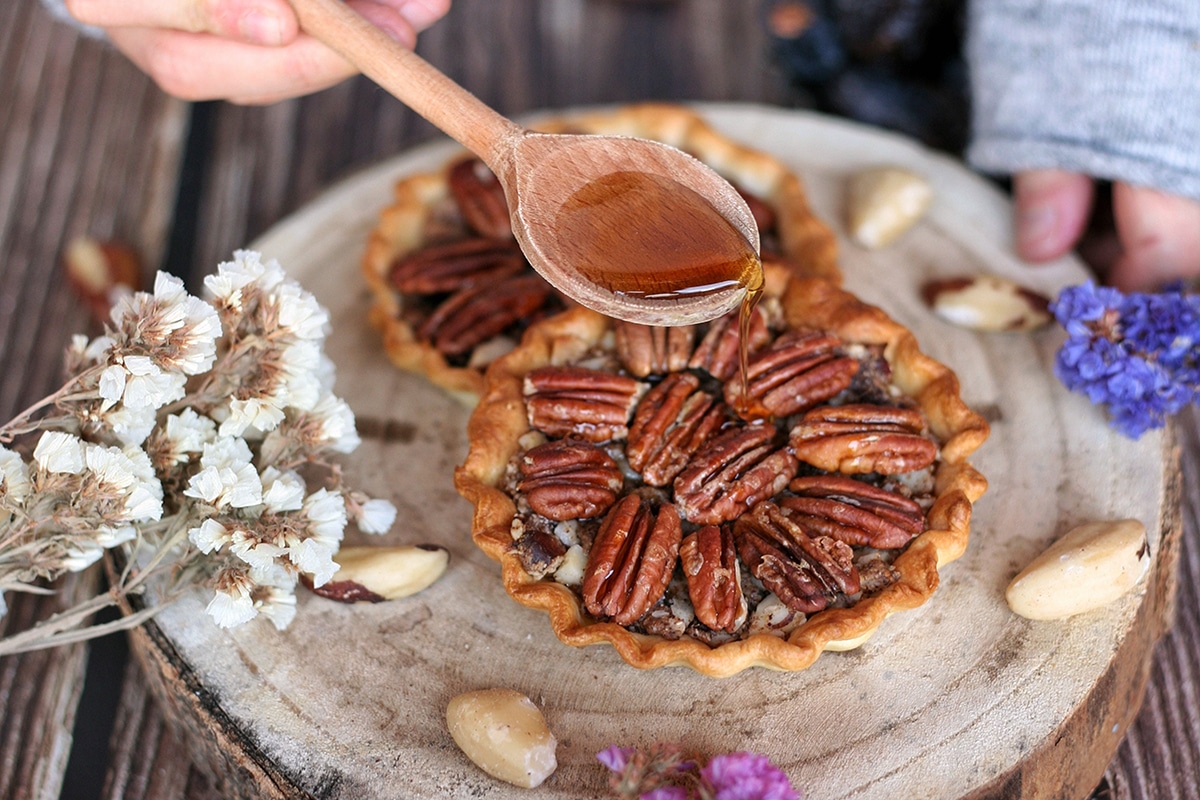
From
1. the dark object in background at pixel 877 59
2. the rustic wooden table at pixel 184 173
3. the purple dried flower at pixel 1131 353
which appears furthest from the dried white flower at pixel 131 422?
the dark object in background at pixel 877 59

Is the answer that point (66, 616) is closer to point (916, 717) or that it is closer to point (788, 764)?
point (788, 764)

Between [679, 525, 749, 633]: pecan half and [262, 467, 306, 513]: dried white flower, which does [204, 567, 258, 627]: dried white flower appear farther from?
[679, 525, 749, 633]: pecan half

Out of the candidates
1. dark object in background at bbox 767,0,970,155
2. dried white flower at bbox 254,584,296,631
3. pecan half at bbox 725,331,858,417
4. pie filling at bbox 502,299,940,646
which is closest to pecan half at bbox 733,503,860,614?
pie filling at bbox 502,299,940,646

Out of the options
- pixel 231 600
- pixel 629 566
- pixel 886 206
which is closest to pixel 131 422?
pixel 231 600

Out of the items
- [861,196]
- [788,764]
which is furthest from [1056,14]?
[788,764]

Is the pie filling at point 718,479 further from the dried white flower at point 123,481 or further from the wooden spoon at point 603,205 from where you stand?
the dried white flower at point 123,481

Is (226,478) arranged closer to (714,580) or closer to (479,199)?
(714,580)
